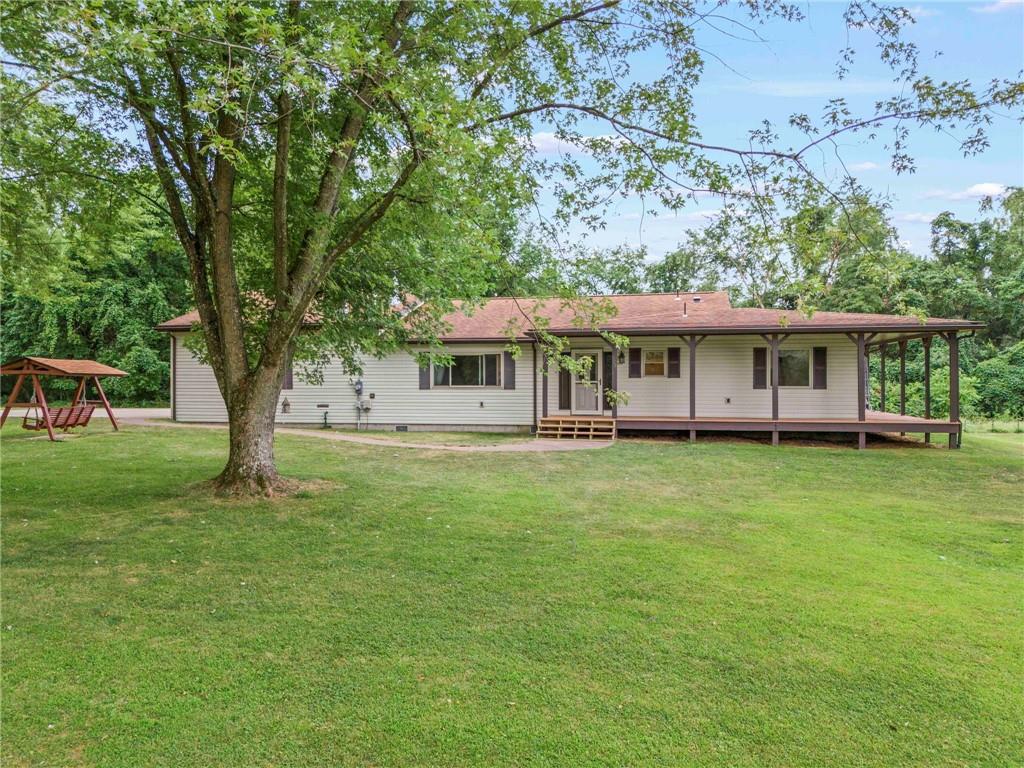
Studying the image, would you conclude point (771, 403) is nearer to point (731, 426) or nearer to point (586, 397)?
point (731, 426)

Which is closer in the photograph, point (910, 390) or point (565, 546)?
point (565, 546)

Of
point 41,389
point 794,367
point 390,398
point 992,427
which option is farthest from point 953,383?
point 41,389

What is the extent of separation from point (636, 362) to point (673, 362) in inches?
37.2

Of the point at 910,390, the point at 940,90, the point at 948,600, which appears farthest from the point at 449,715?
the point at 910,390

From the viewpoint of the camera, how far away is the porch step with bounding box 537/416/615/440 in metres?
14.0

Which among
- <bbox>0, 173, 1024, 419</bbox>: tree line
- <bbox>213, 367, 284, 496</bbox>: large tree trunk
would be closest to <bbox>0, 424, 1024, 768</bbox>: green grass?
<bbox>213, 367, 284, 496</bbox>: large tree trunk

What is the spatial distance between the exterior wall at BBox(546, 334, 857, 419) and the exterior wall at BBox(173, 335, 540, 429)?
4.08 feet

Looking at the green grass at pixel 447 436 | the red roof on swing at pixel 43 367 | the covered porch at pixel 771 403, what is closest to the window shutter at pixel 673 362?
the covered porch at pixel 771 403

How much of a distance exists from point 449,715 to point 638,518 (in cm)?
418

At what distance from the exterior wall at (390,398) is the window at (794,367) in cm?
638

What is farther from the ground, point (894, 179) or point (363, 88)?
point (363, 88)

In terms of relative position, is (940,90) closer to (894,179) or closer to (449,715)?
(894,179)

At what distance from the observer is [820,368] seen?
14.3 metres

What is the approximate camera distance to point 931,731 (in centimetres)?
258
